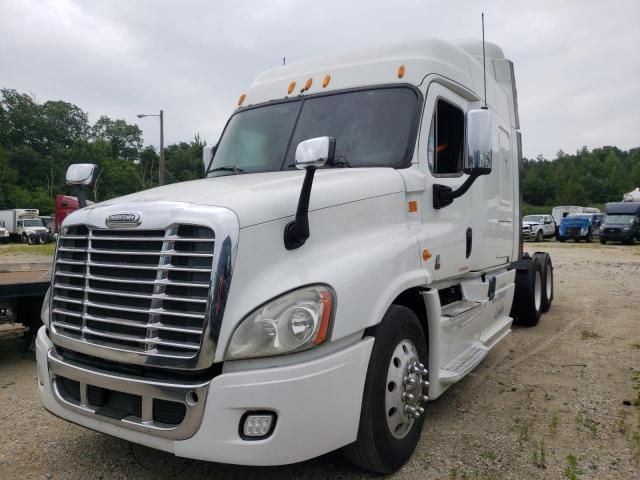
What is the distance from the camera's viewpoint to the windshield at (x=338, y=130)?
388 centimetres

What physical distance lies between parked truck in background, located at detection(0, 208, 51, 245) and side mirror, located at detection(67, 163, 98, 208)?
37.9 meters

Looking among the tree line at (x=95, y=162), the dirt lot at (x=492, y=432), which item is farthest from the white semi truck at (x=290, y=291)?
the tree line at (x=95, y=162)

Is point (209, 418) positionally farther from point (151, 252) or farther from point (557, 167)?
point (557, 167)

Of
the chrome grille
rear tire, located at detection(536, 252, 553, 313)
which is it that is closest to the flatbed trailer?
the chrome grille

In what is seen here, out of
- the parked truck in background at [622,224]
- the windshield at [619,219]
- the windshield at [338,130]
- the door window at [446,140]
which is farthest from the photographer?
the windshield at [619,219]

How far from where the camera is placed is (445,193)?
4008mm

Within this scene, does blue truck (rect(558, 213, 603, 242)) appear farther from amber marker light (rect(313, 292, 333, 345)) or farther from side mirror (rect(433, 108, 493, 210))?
amber marker light (rect(313, 292, 333, 345))

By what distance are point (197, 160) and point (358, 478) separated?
443 centimetres

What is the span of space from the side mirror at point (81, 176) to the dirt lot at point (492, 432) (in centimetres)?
178

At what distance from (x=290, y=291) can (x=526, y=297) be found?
19.7 ft

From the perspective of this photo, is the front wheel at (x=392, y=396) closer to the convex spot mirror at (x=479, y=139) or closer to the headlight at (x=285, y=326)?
the headlight at (x=285, y=326)

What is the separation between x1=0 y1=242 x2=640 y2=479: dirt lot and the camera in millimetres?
3318

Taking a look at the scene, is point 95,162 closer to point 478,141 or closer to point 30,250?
point 30,250

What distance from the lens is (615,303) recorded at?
9555mm
